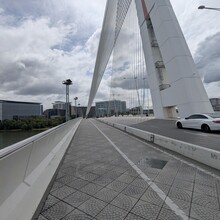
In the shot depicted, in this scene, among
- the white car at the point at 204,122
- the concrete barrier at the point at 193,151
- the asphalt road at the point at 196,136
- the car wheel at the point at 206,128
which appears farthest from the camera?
the car wheel at the point at 206,128

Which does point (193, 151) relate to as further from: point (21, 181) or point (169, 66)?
point (169, 66)

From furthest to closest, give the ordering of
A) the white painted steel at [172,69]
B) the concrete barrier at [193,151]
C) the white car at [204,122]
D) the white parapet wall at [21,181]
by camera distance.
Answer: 1. the white painted steel at [172,69]
2. the white car at [204,122]
3. the concrete barrier at [193,151]
4. the white parapet wall at [21,181]

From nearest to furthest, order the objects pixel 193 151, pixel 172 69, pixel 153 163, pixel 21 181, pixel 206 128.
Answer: pixel 21 181 → pixel 153 163 → pixel 193 151 → pixel 206 128 → pixel 172 69

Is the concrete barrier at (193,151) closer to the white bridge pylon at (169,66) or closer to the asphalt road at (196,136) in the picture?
Answer: the asphalt road at (196,136)

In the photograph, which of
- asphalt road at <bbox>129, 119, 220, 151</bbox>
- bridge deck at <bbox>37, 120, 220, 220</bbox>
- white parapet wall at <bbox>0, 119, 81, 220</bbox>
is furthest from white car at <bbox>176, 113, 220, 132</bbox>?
white parapet wall at <bbox>0, 119, 81, 220</bbox>

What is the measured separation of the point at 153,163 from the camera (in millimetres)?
5566

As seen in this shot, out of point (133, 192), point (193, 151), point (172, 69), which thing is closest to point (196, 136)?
point (193, 151)

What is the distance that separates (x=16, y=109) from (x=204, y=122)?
2617 inches

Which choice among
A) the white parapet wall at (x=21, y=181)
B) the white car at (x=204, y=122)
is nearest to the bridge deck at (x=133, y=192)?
the white parapet wall at (x=21, y=181)

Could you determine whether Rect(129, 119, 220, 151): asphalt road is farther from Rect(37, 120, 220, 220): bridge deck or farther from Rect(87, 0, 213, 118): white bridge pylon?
Rect(87, 0, 213, 118): white bridge pylon

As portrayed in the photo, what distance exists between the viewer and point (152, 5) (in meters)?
31.1

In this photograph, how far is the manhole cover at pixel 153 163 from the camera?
17.2 ft

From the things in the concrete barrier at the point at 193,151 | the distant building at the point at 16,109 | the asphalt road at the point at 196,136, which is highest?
the distant building at the point at 16,109

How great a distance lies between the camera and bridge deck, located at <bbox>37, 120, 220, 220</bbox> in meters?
2.79
